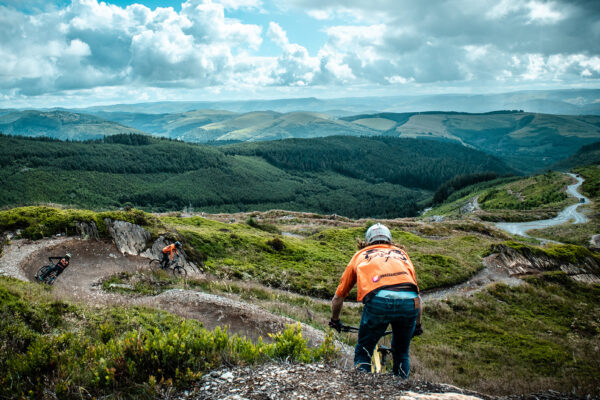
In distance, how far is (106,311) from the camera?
29.6ft

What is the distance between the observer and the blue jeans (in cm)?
557

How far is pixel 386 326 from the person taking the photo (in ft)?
19.2

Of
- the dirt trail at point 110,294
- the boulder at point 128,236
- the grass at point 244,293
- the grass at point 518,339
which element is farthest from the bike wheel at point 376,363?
the boulder at point 128,236

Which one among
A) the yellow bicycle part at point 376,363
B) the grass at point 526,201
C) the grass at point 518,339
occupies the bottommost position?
the grass at point 526,201

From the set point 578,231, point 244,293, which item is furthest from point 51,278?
point 578,231

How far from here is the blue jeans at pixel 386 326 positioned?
5.57m

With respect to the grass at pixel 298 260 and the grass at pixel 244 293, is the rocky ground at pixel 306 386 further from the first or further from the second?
the grass at pixel 298 260

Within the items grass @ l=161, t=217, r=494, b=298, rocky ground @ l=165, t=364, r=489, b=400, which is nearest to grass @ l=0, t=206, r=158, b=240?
grass @ l=161, t=217, r=494, b=298

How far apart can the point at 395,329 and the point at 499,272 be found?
2723cm

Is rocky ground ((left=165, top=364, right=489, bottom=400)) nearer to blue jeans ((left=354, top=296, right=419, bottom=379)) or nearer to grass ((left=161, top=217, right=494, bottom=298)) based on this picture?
blue jeans ((left=354, top=296, right=419, bottom=379))

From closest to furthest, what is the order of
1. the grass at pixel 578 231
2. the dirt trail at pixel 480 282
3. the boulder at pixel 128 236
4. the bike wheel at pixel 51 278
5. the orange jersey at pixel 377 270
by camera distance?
the orange jersey at pixel 377 270 → the bike wheel at pixel 51 278 → the boulder at pixel 128 236 → the dirt trail at pixel 480 282 → the grass at pixel 578 231

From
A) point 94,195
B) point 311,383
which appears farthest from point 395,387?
point 94,195

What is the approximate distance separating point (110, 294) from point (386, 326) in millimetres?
11464

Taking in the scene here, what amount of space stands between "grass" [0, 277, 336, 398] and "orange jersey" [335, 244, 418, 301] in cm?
172
